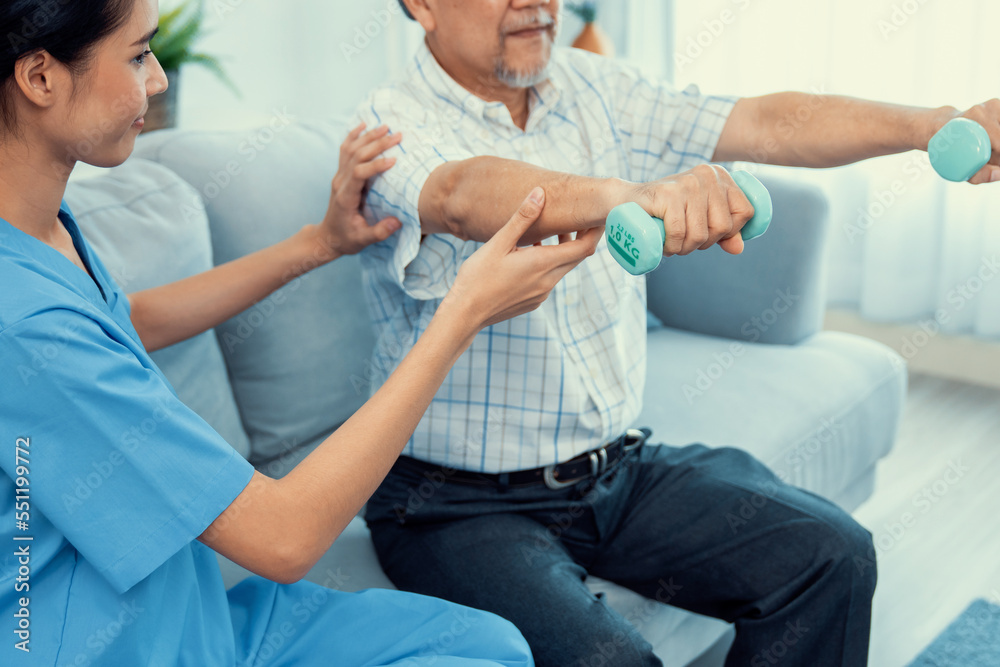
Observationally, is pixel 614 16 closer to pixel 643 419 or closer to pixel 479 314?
pixel 643 419

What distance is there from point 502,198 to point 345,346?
59 centimetres

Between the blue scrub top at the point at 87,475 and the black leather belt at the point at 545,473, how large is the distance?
463 millimetres

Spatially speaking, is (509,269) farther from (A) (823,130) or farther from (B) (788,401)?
(B) (788,401)

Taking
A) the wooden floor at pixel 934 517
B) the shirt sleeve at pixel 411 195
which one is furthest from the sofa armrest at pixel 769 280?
the shirt sleeve at pixel 411 195

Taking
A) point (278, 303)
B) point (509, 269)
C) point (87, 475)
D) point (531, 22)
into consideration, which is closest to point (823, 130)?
point (531, 22)

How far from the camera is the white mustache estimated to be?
47.1 inches

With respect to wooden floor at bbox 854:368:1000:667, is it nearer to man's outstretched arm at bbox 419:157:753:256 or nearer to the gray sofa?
the gray sofa

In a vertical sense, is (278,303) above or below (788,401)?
above

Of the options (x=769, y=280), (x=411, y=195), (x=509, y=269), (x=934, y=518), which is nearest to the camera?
(x=509, y=269)

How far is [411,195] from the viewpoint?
3.49 feet

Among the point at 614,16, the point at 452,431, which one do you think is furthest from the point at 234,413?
the point at 614,16

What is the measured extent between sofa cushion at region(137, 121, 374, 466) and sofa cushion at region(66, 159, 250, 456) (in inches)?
2.0

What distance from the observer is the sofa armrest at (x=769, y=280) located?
1.80 m

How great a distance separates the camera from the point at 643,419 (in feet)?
5.18
